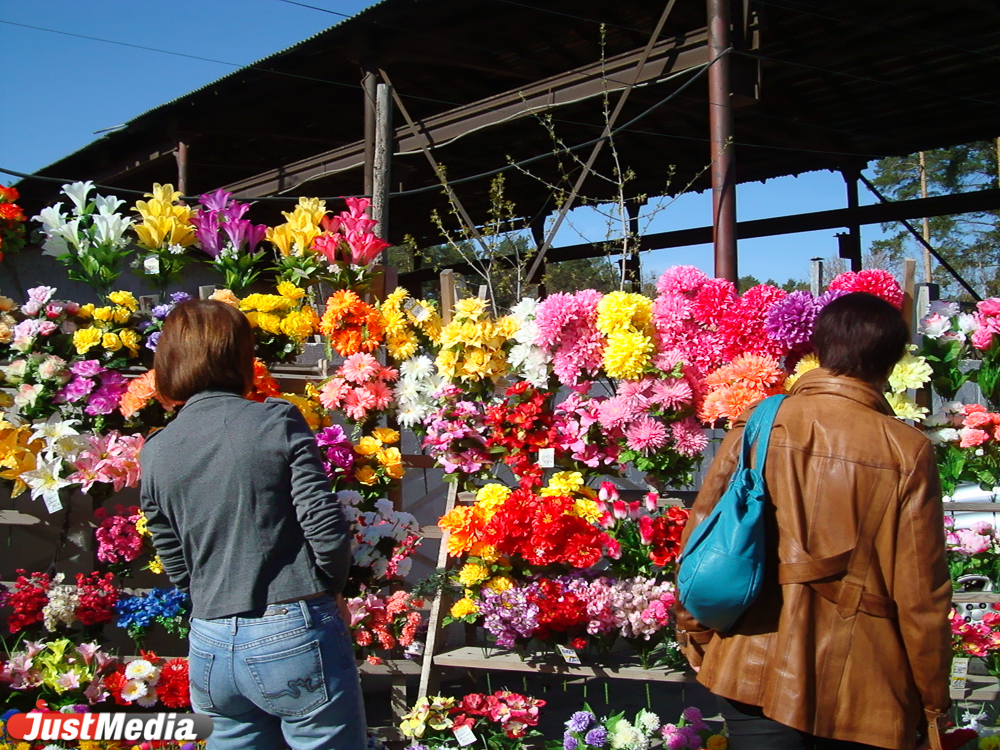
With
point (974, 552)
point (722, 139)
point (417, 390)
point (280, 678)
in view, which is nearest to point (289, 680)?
point (280, 678)

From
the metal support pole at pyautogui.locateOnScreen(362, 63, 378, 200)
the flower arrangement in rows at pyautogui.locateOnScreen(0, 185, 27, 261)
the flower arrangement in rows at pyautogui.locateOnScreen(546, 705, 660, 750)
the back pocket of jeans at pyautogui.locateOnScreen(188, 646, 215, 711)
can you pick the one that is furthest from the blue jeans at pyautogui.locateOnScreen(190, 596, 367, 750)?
the metal support pole at pyautogui.locateOnScreen(362, 63, 378, 200)

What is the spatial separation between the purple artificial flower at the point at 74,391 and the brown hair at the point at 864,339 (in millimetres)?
2562

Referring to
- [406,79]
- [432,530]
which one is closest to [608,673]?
[432,530]

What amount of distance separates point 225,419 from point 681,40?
4.96m

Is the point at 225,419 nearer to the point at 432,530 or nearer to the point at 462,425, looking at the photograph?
the point at 462,425

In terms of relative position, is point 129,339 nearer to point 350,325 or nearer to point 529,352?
point 350,325

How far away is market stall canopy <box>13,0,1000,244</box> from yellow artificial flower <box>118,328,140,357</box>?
12.0ft

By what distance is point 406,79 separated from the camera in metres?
7.91

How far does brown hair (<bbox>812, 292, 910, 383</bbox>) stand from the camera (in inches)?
66.0

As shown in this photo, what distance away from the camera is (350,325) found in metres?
3.25

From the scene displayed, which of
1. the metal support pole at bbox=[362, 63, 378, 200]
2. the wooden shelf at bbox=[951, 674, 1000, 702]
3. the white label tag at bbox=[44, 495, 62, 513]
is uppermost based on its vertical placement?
the metal support pole at bbox=[362, 63, 378, 200]

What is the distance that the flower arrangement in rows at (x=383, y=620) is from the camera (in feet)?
9.95

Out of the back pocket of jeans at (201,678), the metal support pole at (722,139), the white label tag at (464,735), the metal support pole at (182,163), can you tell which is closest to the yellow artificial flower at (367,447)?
the white label tag at (464,735)

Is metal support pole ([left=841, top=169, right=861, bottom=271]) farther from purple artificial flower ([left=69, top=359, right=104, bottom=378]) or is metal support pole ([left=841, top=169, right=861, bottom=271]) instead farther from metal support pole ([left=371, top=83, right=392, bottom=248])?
purple artificial flower ([left=69, top=359, right=104, bottom=378])
